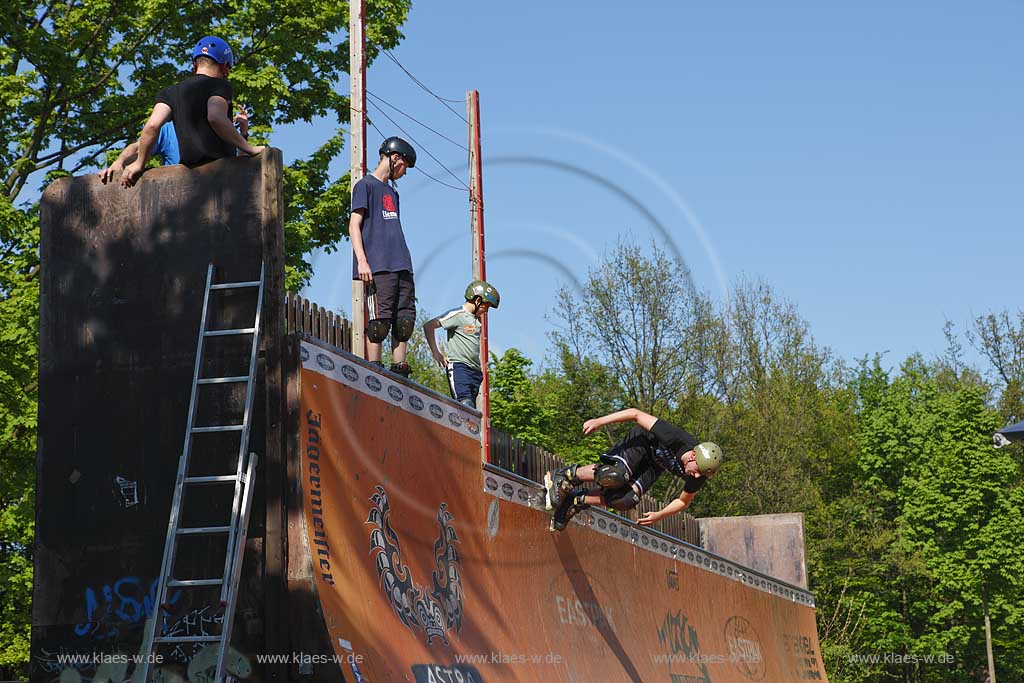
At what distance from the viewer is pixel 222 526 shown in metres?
7.44

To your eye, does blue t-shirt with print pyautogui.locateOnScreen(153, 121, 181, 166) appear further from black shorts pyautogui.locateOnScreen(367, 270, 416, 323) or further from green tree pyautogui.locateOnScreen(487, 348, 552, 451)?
green tree pyautogui.locateOnScreen(487, 348, 552, 451)

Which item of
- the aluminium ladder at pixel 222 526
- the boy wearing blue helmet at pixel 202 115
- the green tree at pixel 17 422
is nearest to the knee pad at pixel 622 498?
the aluminium ladder at pixel 222 526

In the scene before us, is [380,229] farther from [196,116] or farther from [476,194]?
[476,194]

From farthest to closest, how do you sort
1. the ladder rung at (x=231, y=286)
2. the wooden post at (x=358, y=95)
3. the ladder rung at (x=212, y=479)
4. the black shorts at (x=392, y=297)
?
1. the wooden post at (x=358, y=95)
2. the black shorts at (x=392, y=297)
3. the ladder rung at (x=231, y=286)
4. the ladder rung at (x=212, y=479)

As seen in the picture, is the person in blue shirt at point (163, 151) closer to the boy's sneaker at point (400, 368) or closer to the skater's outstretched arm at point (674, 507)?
the boy's sneaker at point (400, 368)

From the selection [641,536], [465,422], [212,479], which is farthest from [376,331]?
[641,536]

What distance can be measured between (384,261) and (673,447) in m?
3.62

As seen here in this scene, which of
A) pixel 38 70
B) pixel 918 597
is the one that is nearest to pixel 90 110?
pixel 38 70

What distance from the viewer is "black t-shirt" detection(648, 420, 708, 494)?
37.4 feet

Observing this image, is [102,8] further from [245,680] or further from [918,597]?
[918,597]

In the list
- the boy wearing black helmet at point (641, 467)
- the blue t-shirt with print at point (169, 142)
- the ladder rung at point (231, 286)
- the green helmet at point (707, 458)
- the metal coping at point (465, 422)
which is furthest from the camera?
the boy wearing black helmet at point (641, 467)

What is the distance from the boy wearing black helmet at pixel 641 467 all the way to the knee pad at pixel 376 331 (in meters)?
2.33

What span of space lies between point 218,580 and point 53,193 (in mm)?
3378

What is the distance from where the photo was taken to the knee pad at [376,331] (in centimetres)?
958
